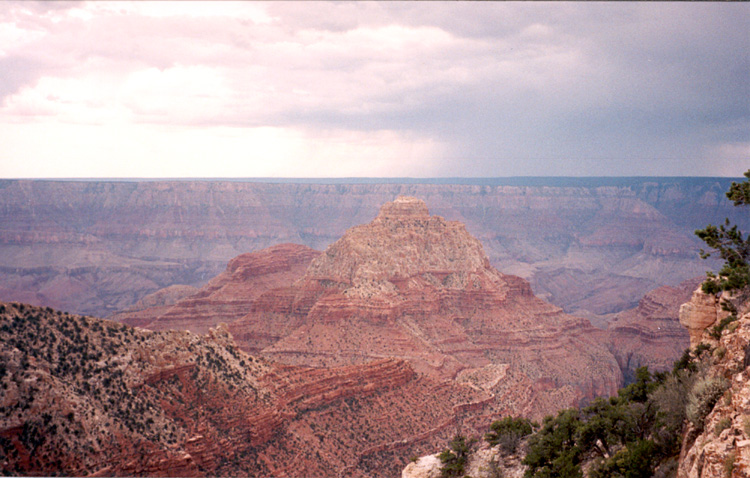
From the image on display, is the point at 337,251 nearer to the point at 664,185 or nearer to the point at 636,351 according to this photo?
the point at 636,351

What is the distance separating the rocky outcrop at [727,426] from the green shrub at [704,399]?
161mm

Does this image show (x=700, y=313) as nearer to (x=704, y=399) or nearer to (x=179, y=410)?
(x=704, y=399)

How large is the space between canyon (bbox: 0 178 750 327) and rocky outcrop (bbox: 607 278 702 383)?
2922 centimetres

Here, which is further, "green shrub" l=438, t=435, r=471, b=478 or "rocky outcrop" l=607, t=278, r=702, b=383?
"rocky outcrop" l=607, t=278, r=702, b=383

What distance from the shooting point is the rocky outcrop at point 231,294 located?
8362cm

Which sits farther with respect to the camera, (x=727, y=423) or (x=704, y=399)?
(x=704, y=399)

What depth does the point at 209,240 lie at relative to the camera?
7126 inches

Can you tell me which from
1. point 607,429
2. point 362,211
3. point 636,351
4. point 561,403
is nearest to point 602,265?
point 362,211

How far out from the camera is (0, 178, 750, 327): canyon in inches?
5541

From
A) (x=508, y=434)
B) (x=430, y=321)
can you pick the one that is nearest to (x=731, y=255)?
(x=508, y=434)

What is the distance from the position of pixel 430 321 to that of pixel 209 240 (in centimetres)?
12407

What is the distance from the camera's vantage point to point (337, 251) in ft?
268

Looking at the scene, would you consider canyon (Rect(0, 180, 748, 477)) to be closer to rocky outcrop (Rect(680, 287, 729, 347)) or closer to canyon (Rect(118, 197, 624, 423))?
canyon (Rect(118, 197, 624, 423))

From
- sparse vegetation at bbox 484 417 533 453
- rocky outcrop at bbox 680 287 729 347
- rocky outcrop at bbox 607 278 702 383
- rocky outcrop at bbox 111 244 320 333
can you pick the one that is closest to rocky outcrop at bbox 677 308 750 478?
rocky outcrop at bbox 680 287 729 347
